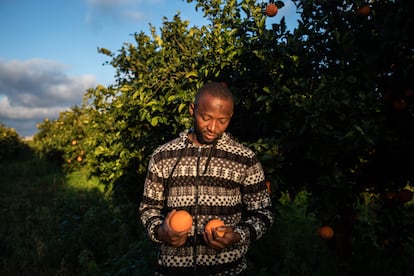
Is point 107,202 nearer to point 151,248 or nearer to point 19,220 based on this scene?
point 19,220

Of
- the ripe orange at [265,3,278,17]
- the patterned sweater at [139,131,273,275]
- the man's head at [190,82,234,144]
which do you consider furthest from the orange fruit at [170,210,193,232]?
the ripe orange at [265,3,278,17]

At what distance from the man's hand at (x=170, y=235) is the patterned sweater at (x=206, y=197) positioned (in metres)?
0.10

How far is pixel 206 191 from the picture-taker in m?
1.86

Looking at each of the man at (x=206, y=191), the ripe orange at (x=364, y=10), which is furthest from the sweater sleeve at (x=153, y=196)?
the ripe orange at (x=364, y=10)

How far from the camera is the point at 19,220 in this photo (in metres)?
6.39

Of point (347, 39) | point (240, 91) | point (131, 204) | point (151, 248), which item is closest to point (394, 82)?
point (347, 39)

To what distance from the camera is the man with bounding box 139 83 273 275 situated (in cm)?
182

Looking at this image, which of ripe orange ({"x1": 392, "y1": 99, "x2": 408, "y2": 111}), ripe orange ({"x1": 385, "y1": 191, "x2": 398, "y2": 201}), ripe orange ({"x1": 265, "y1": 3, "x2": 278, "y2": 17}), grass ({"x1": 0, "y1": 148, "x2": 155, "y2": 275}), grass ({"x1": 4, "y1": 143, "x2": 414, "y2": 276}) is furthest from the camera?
grass ({"x1": 0, "y1": 148, "x2": 155, "y2": 275})

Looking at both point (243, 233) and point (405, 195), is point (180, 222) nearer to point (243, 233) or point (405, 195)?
point (243, 233)

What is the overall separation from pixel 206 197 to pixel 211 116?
43 cm

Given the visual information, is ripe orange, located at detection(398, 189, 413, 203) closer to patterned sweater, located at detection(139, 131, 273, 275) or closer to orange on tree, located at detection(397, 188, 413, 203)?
orange on tree, located at detection(397, 188, 413, 203)

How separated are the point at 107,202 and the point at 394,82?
231 inches

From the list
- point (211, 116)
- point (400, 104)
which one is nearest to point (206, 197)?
point (211, 116)

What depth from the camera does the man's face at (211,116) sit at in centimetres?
180
